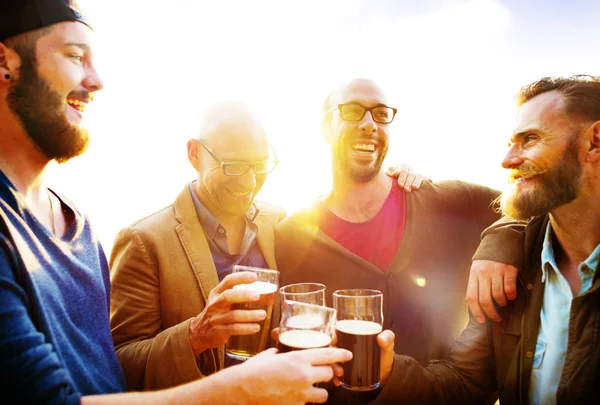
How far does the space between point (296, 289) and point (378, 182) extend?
1877 millimetres

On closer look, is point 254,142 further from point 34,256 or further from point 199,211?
point 34,256

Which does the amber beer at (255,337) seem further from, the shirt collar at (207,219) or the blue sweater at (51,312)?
the shirt collar at (207,219)

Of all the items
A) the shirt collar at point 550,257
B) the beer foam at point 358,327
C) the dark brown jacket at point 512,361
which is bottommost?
the dark brown jacket at point 512,361

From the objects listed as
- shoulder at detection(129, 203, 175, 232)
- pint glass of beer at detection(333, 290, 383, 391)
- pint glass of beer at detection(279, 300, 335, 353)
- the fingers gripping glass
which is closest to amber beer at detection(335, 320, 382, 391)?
pint glass of beer at detection(333, 290, 383, 391)

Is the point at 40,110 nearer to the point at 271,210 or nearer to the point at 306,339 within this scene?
the point at 306,339

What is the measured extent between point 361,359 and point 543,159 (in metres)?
1.80

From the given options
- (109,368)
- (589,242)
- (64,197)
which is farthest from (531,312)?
(64,197)

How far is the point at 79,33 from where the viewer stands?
2.12 m

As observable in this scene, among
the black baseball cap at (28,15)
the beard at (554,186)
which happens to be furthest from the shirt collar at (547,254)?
the black baseball cap at (28,15)

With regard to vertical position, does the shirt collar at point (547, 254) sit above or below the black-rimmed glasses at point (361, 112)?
below

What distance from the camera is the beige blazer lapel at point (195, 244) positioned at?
3.00m

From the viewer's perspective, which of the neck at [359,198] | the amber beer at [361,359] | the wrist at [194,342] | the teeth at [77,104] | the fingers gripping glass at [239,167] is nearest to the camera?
the amber beer at [361,359]

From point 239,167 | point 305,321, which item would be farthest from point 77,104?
point 305,321

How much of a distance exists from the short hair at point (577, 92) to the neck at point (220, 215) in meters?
2.59
